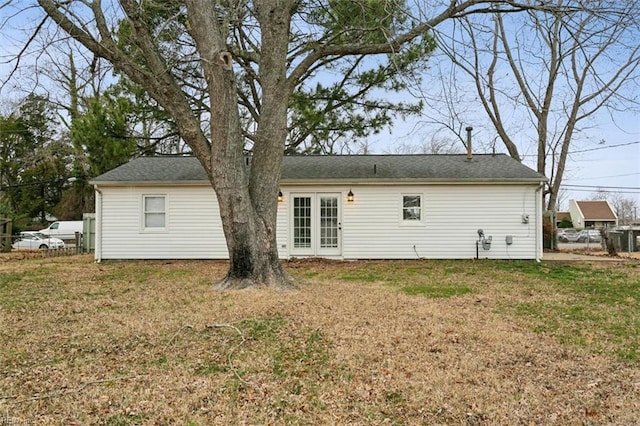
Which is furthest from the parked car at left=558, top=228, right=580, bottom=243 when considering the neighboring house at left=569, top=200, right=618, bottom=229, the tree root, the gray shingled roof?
the tree root

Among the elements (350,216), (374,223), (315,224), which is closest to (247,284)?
(315,224)

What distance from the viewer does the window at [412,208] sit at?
12.1m

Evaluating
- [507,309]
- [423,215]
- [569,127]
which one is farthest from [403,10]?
[569,127]

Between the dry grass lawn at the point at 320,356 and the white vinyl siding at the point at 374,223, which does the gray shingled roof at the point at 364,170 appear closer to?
the white vinyl siding at the point at 374,223

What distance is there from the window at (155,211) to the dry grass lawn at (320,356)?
200 inches

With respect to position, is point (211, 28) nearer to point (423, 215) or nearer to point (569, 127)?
point (423, 215)

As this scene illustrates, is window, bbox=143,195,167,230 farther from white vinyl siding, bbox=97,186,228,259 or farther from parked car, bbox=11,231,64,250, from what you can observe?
parked car, bbox=11,231,64,250

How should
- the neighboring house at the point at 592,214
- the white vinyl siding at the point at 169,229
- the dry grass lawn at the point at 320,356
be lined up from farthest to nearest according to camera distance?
the neighboring house at the point at 592,214 → the white vinyl siding at the point at 169,229 → the dry grass lawn at the point at 320,356

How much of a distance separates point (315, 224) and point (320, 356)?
847cm

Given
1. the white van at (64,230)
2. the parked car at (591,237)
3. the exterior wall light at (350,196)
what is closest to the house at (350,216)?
the exterior wall light at (350,196)

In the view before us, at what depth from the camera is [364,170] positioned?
41.8 feet

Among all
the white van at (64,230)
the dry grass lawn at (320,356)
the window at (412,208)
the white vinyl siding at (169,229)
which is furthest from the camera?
the white van at (64,230)

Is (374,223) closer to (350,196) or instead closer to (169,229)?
(350,196)

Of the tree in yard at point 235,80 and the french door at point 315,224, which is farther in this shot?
the french door at point 315,224
